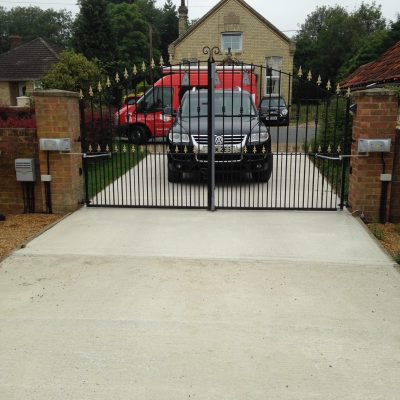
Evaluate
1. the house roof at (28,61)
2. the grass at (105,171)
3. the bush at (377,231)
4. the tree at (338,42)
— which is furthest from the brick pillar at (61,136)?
the tree at (338,42)

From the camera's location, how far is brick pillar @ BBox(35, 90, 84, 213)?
6824mm

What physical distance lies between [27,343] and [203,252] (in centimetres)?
236

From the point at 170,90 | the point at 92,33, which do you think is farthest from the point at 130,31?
the point at 170,90

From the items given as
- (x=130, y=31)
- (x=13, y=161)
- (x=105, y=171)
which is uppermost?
(x=130, y=31)

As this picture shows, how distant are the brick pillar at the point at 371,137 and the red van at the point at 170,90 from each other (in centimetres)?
181

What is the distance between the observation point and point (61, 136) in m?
6.90

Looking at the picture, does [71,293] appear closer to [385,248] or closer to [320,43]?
[385,248]

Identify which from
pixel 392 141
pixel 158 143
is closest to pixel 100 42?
pixel 158 143

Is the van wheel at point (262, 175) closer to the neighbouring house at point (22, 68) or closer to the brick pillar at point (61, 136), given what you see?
the brick pillar at point (61, 136)

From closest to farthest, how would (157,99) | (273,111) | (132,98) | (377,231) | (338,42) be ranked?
(377,231) < (157,99) < (273,111) < (132,98) < (338,42)

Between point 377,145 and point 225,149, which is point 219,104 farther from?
point 377,145

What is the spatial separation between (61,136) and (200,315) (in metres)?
4.11

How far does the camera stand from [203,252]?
17.6 feet

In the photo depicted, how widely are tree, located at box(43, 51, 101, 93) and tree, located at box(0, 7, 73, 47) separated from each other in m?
73.8
